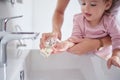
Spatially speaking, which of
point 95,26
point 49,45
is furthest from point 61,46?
point 95,26

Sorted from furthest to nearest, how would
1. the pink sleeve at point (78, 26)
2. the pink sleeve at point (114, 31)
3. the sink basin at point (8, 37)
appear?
1. the pink sleeve at point (78, 26)
2. the pink sleeve at point (114, 31)
3. the sink basin at point (8, 37)

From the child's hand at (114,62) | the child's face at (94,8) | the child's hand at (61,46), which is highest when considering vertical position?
the child's face at (94,8)

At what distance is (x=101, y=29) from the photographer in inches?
30.7

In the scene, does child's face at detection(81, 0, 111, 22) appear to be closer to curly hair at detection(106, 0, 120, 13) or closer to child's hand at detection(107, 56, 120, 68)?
curly hair at detection(106, 0, 120, 13)

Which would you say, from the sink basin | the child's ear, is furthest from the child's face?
the sink basin

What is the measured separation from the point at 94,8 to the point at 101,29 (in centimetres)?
9

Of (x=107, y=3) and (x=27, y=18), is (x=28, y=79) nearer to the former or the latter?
(x=27, y=18)

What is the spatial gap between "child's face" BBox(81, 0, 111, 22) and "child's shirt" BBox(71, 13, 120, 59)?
3 centimetres

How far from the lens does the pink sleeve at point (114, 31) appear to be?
73 cm

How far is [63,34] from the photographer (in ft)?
3.00

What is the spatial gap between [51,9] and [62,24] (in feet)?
0.46

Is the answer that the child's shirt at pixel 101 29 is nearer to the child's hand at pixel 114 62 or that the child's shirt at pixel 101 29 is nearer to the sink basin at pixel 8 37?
the child's hand at pixel 114 62

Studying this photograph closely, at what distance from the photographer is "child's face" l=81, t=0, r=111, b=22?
0.75 metres

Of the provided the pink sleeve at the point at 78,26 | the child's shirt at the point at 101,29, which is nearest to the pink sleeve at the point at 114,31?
the child's shirt at the point at 101,29
